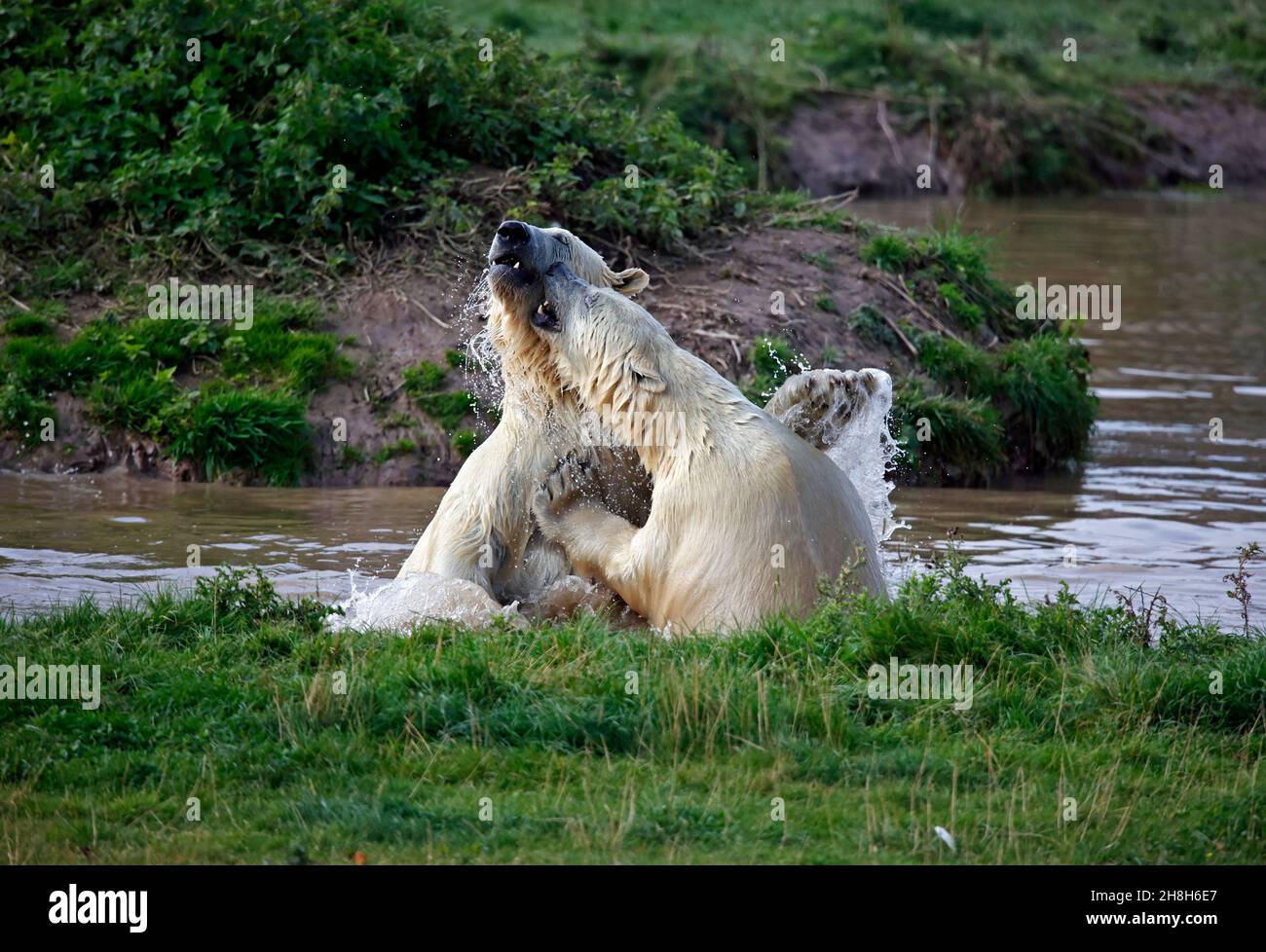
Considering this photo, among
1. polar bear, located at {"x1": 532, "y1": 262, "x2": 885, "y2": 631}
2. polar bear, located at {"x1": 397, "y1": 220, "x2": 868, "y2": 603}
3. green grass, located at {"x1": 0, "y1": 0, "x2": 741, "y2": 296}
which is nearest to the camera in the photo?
polar bear, located at {"x1": 532, "y1": 262, "x2": 885, "y2": 631}

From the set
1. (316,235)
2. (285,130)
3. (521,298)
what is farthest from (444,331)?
(521,298)

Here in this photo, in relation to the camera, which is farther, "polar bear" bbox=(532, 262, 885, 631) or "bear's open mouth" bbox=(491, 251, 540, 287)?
"bear's open mouth" bbox=(491, 251, 540, 287)

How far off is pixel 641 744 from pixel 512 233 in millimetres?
1970

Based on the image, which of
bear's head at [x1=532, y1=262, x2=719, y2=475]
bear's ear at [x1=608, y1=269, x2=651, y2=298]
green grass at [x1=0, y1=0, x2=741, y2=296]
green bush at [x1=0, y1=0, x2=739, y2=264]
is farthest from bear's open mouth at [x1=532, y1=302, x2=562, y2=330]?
green bush at [x1=0, y1=0, x2=739, y2=264]

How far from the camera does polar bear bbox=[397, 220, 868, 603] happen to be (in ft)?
20.8

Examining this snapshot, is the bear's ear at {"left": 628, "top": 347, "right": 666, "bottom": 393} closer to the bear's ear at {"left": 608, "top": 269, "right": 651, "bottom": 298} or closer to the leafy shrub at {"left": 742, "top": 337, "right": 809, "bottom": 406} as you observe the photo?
the bear's ear at {"left": 608, "top": 269, "right": 651, "bottom": 298}

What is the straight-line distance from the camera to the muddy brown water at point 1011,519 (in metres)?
8.91

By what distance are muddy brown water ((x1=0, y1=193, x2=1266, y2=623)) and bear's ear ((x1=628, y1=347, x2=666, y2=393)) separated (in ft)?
7.54

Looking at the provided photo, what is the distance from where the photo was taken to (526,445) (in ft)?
22.1

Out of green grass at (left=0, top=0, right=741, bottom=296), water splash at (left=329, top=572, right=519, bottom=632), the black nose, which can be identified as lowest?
water splash at (left=329, top=572, right=519, bottom=632)

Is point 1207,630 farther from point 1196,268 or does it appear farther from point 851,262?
point 1196,268

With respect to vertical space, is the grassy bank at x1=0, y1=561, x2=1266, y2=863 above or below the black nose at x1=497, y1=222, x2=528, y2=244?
below

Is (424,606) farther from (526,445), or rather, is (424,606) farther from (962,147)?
(962,147)

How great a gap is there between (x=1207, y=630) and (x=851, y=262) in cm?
697
